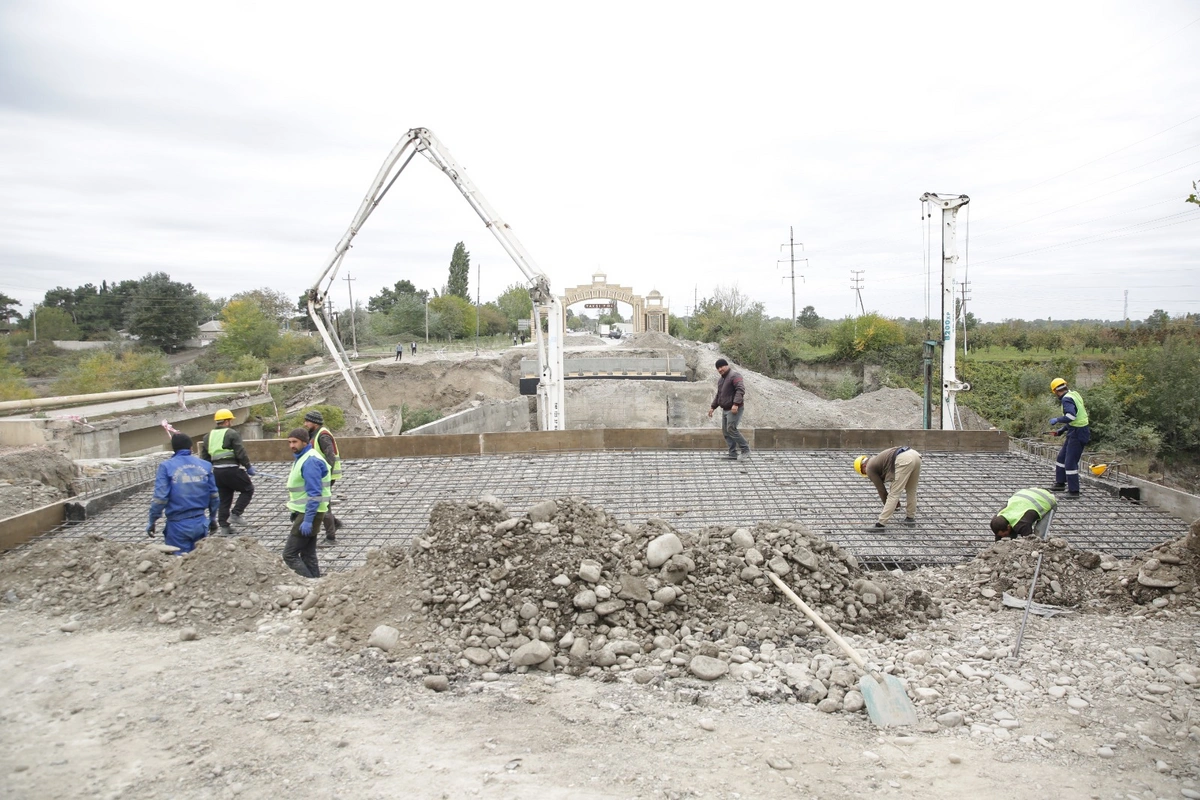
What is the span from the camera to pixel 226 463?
6.09 meters

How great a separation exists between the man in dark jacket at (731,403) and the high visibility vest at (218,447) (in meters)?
4.93

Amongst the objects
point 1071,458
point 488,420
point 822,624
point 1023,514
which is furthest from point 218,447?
point 488,420

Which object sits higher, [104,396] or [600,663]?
[104,396]

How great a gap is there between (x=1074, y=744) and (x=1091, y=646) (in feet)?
3.44

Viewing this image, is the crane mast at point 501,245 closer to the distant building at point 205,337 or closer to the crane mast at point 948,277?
the crane mast at point 948,277

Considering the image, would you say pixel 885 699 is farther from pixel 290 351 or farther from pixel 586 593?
pixel 290 351

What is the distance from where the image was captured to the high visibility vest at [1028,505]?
5316 millimetres

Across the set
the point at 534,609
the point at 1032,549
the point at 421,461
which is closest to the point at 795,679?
the point at 534,609

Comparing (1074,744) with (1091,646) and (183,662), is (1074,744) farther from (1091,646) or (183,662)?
(183,662)

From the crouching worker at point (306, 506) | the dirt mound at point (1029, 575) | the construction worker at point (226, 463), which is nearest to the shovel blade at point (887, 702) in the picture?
the dirt mound at point (1029, 575)

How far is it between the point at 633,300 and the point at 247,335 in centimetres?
2032

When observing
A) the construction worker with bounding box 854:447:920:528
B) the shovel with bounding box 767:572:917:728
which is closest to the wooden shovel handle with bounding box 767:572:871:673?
the shovel with bounding box 767:572:917:728

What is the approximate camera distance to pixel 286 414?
65.4ft

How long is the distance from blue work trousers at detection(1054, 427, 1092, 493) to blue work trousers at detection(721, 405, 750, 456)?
3.28m
